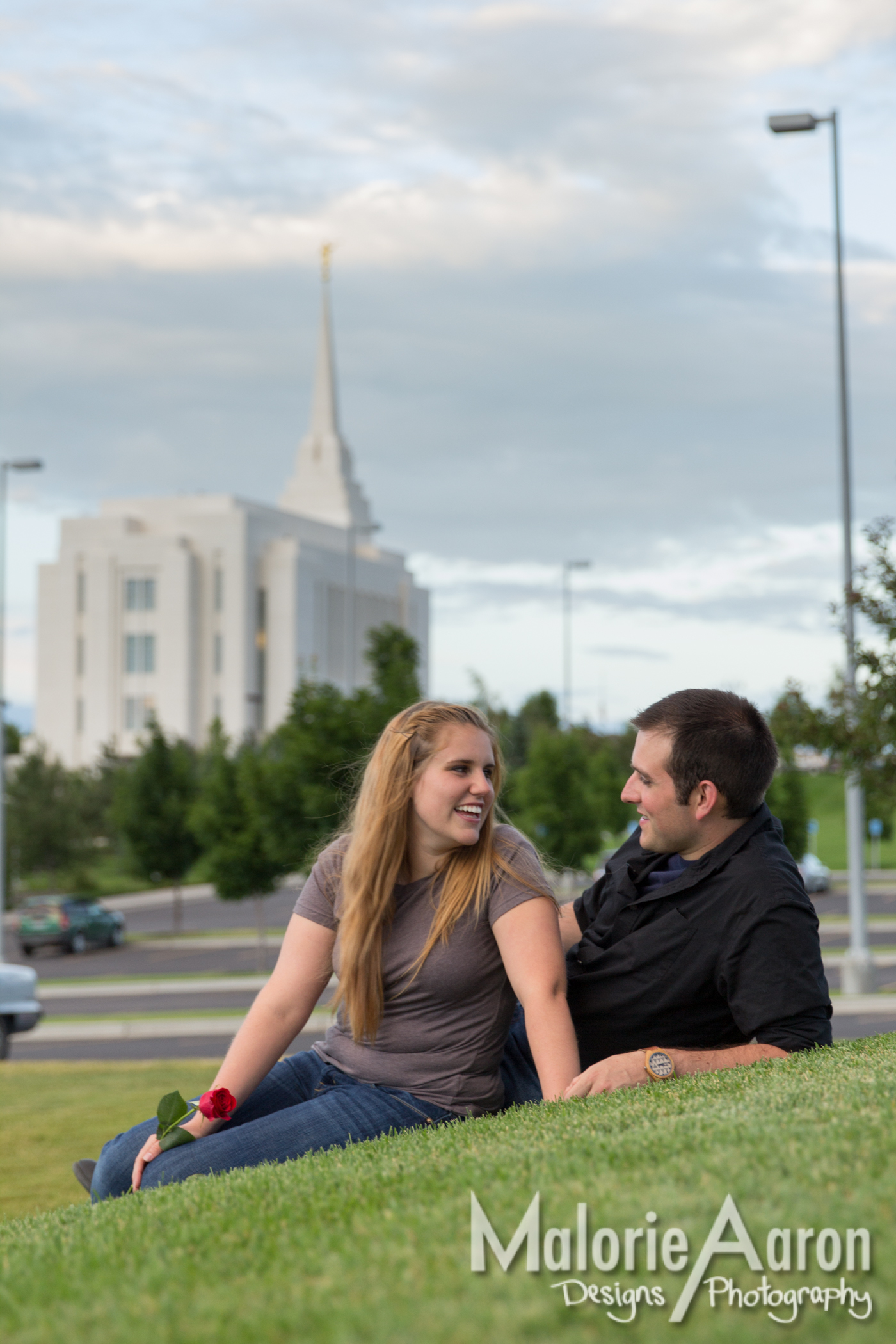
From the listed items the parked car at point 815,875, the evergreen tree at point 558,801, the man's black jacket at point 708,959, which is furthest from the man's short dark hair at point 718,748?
the parked car at point 815,875

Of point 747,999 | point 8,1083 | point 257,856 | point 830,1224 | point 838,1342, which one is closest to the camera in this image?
point 838,1342

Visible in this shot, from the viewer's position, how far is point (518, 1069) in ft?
14.0

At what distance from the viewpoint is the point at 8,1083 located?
12.4m

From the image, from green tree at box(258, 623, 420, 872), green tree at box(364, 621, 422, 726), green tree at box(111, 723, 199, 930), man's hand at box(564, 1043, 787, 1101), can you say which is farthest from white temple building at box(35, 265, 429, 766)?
man's hand at box(564, 1043, 787, 1101)

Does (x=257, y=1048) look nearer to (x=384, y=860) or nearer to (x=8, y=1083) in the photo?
(x=384, y=860)

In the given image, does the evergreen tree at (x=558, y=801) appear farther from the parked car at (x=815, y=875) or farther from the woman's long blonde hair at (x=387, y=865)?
the woman's long blonde hair at (x=387, y=865)

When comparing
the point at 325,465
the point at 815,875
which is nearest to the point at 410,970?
the point at 815,875

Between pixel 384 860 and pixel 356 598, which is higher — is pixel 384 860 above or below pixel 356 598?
below

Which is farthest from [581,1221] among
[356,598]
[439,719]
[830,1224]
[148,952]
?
[356,598]

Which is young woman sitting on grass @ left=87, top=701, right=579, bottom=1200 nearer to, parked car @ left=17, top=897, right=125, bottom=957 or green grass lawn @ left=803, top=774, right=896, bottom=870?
parked car @ left=17, top=897, right=125, bottom=957

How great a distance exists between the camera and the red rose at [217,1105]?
3686 millimetres

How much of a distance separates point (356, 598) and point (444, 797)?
89047 millimetres

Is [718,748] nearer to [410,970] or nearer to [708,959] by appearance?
[708,959]

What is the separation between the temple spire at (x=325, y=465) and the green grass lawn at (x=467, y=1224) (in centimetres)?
9750
